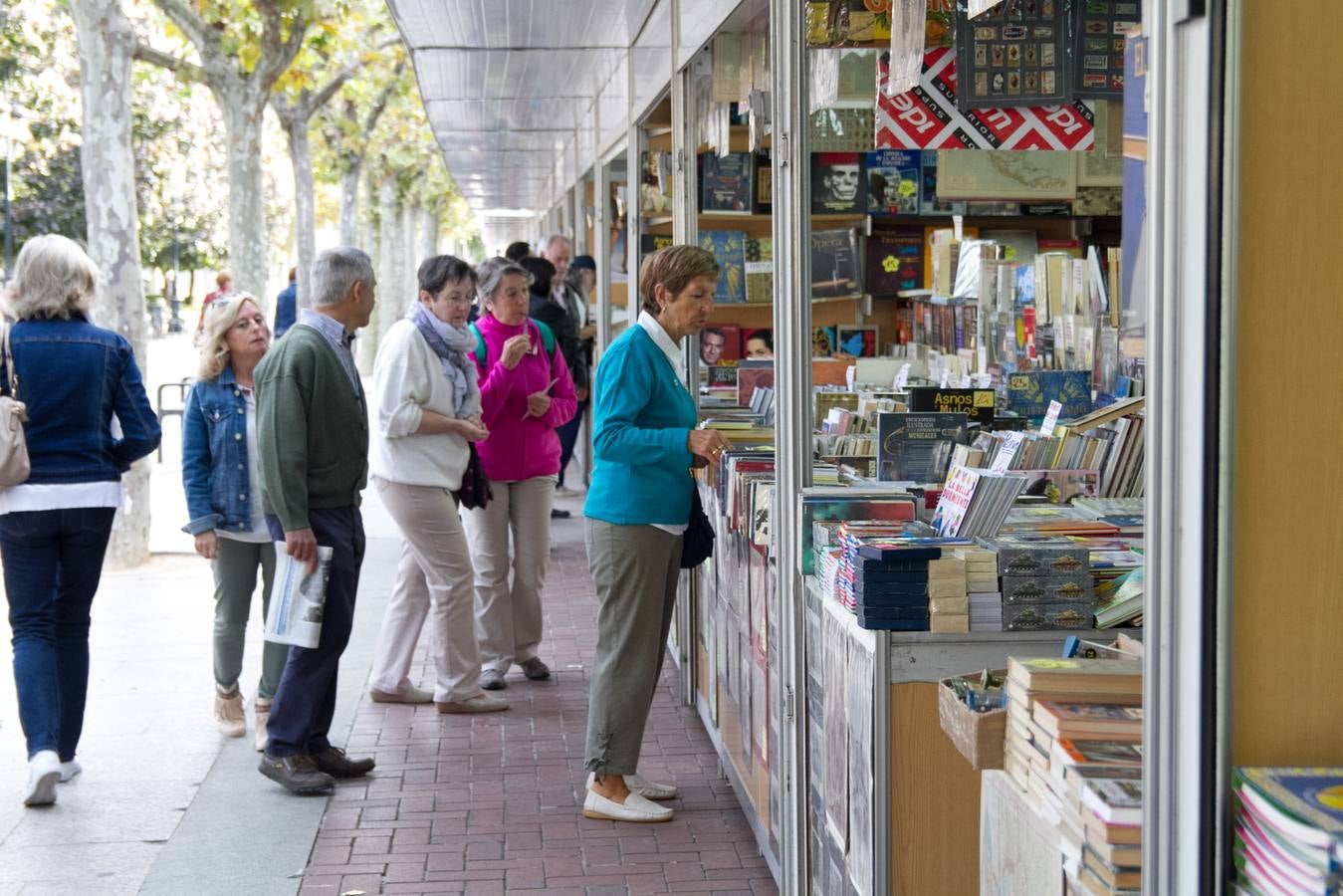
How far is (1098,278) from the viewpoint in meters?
5.16

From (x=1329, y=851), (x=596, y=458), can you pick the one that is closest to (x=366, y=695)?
(x=596, y=458)

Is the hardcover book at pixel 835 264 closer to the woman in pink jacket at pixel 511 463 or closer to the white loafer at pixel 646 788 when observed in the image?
the woman in pink jacket at pixel 511 463

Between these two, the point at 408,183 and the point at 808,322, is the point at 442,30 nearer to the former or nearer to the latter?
the point at 808,322

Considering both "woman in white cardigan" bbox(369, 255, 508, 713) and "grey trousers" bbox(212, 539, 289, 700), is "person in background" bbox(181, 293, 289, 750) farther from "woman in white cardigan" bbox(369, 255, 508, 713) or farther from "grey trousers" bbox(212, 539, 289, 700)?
"woman in white cardigan" bbox(369, 255, 508, 713)

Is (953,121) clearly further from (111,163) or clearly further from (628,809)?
(111,163)

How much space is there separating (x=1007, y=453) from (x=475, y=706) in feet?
9.08

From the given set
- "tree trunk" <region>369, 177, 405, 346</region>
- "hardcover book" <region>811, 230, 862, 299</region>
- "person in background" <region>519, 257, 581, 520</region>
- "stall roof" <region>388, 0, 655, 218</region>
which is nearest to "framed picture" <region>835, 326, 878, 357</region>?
"hardcover book" <region>811, 230, 862, 299</region>

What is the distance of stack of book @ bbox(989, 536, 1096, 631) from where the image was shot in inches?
122

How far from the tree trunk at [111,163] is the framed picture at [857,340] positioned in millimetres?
4647

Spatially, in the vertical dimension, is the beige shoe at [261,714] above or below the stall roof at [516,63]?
below

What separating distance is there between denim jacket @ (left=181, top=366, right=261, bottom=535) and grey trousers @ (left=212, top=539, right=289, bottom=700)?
0.48 ft

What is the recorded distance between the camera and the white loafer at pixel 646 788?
5.00 meters

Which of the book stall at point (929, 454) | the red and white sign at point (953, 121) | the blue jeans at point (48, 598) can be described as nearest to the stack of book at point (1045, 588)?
the book stall at point (929, 454)

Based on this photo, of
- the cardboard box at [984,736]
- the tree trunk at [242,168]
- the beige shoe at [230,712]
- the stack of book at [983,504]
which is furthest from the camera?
the tree trunk at [242,168]
